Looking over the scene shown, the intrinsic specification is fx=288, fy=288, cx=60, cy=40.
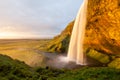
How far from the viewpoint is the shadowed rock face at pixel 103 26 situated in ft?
188

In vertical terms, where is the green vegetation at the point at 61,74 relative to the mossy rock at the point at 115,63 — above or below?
above

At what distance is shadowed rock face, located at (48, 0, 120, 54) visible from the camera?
57.2 metres

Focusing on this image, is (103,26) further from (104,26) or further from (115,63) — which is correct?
(115,63)

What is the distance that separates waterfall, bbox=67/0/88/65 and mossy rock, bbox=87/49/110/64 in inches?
79.5

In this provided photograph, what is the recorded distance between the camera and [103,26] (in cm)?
6119

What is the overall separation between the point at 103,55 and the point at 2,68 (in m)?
37.5

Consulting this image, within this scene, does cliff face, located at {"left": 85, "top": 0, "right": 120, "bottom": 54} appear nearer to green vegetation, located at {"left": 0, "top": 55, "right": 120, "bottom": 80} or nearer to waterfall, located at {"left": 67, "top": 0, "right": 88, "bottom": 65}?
waterfall, located at {"left": 67, "top": 0, "right": 88, "bottom": 65}

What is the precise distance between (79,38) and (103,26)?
26.6 feet

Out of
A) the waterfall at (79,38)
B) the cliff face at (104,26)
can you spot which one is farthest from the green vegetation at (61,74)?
the waterfall at (79,38)

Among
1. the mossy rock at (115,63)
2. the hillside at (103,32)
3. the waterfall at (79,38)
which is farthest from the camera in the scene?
the waterfall at (79,38)

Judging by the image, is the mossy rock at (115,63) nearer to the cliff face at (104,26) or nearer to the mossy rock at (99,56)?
the mossy rock at (99,56)

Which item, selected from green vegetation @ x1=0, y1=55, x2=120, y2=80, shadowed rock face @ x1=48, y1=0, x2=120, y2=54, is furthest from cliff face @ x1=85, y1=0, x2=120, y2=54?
green vegetation @ x1=0, y1=55, x2=120, y2=80

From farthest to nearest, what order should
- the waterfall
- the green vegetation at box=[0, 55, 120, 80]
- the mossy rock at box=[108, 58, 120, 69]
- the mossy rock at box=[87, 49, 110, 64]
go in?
the waterfall, the mossy rock at box=[87, 49, 110, 64], the mossy rock at box=[108, 58, 120, 69], the green vegetation at box=[0, 55, 120, 80]

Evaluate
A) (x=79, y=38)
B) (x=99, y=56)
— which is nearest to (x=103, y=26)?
(x=99, y=56)
